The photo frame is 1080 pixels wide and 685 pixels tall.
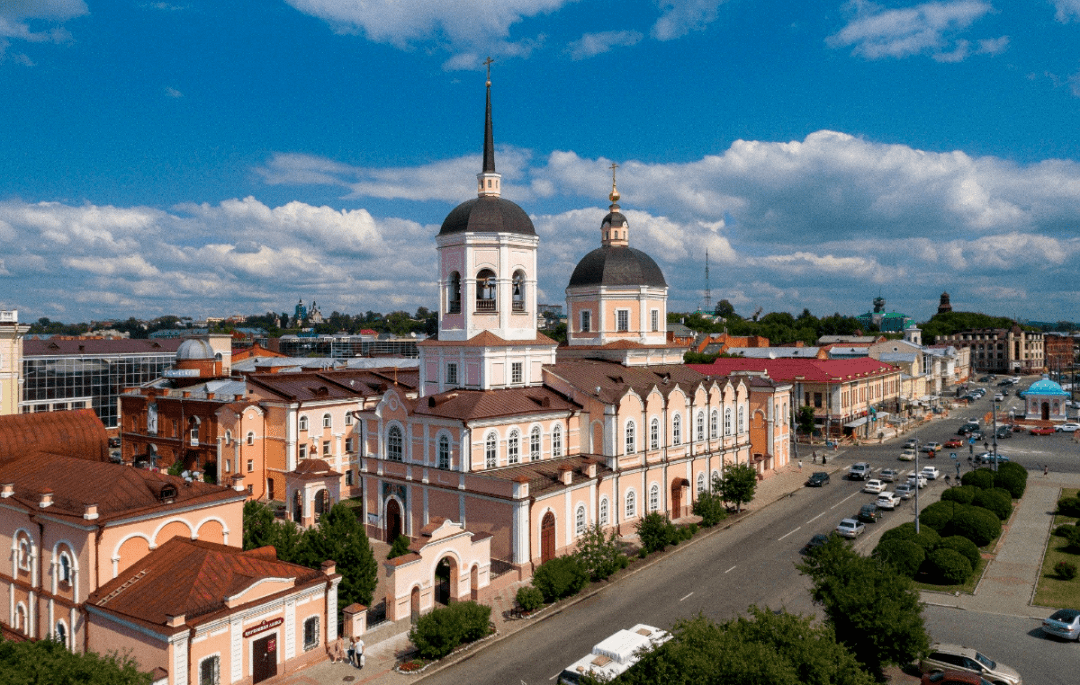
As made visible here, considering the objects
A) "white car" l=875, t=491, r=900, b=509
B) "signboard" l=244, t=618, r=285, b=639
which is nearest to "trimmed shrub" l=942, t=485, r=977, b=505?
"white car" l=875, t=491, r=900, b=509

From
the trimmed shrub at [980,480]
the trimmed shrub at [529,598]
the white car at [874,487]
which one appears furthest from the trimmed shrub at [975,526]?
the trimmed shrub at [529,598]

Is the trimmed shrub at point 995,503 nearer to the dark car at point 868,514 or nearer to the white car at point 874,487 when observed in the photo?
the dark car at point 868,514

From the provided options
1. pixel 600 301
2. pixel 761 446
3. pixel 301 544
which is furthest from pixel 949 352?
pixel 301 544

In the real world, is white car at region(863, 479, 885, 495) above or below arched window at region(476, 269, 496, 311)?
below

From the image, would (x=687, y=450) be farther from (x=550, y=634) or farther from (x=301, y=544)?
(x=301, y=544)

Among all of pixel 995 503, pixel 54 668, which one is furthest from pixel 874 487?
pixel 54 668

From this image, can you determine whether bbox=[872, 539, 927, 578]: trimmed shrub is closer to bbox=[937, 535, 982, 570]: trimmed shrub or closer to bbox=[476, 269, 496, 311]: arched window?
bbox=[937, 535, 982, 570]: trimmed shrub
